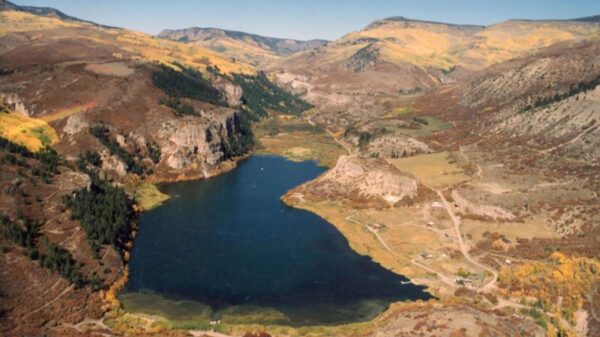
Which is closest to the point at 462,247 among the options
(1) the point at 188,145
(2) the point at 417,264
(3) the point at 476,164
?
(2) the point at 417,264

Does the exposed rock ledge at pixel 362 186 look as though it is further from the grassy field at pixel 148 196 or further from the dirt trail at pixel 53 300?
the dirt trail at pixel 53 300

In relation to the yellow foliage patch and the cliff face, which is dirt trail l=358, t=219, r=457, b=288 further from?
the cliff face

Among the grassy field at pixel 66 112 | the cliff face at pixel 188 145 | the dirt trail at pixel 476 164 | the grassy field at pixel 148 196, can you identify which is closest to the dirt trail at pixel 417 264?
the dirt trail at pixel 476 164

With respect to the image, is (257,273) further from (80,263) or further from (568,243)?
(568,243)

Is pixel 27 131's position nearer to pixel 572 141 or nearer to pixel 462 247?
pixel 462 247

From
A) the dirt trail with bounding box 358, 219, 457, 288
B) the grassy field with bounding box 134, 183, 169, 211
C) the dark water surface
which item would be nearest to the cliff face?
the grassy field with bounding box 134, 183, 169, 211

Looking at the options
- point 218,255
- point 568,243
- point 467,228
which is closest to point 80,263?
point 218,255
